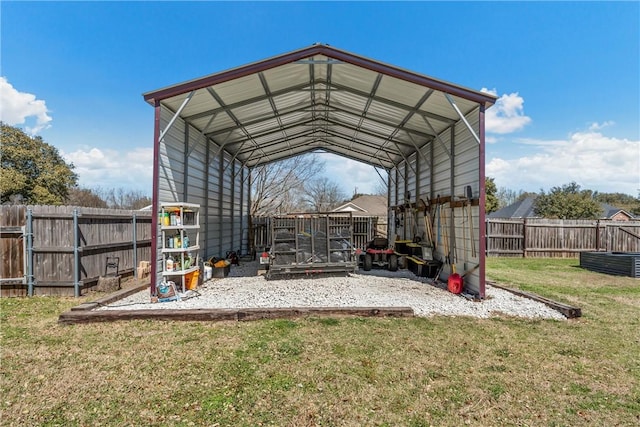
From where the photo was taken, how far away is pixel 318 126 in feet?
37.9

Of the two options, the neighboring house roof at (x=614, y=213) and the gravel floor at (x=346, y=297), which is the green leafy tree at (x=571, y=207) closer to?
the neighboring house roof at (x=614, y=213)

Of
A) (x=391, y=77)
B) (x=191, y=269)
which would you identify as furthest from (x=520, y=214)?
(x=191, y=269)

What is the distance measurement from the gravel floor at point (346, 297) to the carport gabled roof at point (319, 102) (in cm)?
362

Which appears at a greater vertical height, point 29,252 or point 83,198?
point 83,198

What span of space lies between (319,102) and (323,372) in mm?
7729

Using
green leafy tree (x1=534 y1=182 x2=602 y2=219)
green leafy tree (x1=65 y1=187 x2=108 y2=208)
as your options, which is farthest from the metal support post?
green leafy tree (x1=534 y1=182 x2=602 y2=219)

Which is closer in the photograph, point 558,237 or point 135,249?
point 135,249

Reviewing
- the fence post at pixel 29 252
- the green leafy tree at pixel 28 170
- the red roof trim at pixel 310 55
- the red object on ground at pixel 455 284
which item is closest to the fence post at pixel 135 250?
the fence post at pixel 29 252

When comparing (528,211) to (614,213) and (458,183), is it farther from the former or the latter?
(458,183)

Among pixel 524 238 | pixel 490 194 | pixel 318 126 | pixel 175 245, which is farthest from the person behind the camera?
pixel 490 194

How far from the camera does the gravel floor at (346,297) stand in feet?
17.7

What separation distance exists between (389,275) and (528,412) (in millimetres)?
6381

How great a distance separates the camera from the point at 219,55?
11.6 meters

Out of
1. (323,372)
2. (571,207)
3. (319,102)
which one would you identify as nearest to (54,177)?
(319,102)
